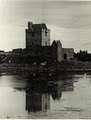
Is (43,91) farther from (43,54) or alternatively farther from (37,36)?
(37,36)

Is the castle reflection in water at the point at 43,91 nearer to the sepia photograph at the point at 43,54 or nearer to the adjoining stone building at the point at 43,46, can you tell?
the sepia photograph at the point at 43,54

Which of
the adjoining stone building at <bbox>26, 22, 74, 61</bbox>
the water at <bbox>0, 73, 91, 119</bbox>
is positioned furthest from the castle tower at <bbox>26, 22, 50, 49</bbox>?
the water at <bbox>0, 73, 91, 119</bbox>

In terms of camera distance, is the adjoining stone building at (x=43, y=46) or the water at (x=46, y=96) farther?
→ the adjoining stone building at (x=43, y=46)

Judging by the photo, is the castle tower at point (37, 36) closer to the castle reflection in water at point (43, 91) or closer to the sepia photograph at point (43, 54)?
the sepia photograph at point (43, 54)

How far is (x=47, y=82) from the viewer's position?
2033 mm

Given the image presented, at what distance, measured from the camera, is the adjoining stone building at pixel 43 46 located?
1974 millimetres

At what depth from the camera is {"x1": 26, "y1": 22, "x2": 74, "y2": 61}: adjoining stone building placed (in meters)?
1.97

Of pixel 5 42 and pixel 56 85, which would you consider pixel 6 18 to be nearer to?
pixel 5 42

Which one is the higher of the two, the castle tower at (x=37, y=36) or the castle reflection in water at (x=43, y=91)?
the castle tower at (x=37, y=36)

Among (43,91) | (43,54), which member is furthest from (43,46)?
(43,91)

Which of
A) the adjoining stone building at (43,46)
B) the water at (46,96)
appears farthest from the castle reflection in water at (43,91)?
the adjoining stone building at (43,46)

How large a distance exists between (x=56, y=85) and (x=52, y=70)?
11 centimetres

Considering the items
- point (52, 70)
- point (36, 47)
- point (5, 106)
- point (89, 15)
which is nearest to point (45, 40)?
point (36, 47)

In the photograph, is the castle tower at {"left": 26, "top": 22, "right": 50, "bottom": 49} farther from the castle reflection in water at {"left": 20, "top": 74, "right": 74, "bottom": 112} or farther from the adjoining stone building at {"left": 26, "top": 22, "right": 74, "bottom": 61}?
the castle reflection in water at {"left": 20, "top": 74, "right": 74, "bottom": 112}
